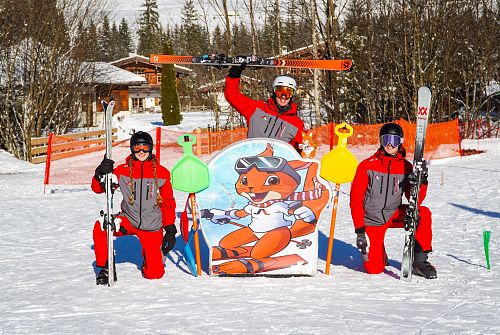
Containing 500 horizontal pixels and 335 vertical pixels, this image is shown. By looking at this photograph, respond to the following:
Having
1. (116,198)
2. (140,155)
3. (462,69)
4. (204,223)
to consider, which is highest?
(462,69)

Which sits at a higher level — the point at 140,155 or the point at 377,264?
the point at 140,155

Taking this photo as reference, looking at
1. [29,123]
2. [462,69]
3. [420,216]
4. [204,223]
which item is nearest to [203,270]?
[204,223]

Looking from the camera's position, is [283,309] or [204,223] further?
[204,223]

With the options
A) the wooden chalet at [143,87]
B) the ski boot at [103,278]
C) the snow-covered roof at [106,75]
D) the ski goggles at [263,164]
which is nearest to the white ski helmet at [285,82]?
the ski goggles at [263,164]

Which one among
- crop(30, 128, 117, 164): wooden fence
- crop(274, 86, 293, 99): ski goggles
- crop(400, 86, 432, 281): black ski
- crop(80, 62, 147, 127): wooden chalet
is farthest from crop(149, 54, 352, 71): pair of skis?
crop(80, 62, 147, 127): wooden chalet

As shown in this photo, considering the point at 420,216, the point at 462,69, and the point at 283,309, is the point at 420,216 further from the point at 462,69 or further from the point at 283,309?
the point at 462,69

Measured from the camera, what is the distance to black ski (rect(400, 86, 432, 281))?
5449mm

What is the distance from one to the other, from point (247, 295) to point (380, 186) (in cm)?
165

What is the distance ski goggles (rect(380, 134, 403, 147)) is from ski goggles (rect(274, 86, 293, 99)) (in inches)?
44.2

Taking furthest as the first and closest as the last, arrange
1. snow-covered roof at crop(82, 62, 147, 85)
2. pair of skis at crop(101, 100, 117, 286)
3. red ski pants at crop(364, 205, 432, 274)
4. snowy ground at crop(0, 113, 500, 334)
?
1. snow-covered roof at crop(82, 62, 147, 85)
2. red ski pants at crop(364, 205, 432, 274)
3. pair of skis at crop(101, 100, 117, 286)
4. snowy ground at crop(0, 113, 500, 334)

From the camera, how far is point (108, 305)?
4777 mm

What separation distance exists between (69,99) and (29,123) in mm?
3999

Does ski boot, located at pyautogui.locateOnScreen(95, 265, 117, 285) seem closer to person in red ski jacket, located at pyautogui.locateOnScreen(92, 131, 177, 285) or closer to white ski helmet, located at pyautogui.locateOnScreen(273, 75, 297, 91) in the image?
person in red ski jacket, located at pyautogui.locateOnScreen(92, 131, 177, 285)

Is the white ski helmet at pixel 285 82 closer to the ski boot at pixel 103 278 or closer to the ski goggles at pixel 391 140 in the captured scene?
the ski goggles at pixel 391 140
